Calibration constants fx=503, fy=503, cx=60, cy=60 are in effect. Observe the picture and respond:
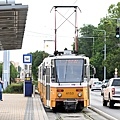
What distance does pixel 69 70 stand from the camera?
26.2 m

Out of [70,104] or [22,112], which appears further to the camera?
[70,104]

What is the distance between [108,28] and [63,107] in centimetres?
5411

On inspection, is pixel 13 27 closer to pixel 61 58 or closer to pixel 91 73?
pixel 61 58

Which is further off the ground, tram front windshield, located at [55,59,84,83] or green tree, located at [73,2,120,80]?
green tree, located at [73,2,120,80]

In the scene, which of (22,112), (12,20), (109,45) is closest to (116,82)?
(22,112)

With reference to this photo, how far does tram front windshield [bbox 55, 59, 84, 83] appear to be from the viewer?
85.0ft

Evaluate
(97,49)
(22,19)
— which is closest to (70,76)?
(22,19)

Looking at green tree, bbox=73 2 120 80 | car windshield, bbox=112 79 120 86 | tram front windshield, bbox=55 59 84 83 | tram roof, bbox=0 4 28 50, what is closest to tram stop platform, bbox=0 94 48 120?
tram front windshield, bbox=55 59 84 83

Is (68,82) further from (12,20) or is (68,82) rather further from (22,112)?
(12,20)

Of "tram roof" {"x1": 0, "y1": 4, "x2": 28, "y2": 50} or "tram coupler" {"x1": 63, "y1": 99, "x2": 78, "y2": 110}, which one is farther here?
"tram coupler" {"x1": 63, "y1": 99, "x2": 78, "y2": 110}

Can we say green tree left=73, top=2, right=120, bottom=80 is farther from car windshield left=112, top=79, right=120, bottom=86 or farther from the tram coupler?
the tram coupler

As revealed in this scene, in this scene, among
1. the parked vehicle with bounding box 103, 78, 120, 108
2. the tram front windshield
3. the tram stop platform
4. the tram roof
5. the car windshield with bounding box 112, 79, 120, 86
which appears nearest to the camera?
the tram roof

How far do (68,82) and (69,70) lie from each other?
2.43ft

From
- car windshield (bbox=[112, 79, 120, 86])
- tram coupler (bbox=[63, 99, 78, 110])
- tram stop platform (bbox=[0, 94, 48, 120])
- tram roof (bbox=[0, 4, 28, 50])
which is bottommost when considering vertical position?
tram stop platform (bbox=[0, 94, 48, 120])
